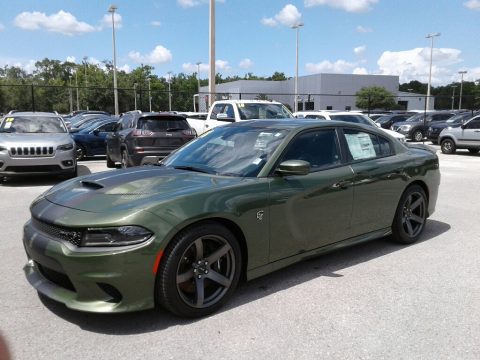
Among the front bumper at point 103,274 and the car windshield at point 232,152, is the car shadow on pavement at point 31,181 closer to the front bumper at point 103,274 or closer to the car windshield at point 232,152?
the car windshield at point 232,152

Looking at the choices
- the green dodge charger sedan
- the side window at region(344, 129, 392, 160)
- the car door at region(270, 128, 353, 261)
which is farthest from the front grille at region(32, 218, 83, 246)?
the side window at region(344, 129, 392, 160)

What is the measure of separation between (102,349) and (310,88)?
78.5m

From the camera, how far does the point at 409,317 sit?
3559mm

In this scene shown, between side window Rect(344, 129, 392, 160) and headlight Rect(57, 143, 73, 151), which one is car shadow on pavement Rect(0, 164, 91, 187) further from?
side window Rect(344, 129, 392, 160)

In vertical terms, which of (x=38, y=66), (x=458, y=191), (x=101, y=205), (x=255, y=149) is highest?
(x=38, y=66)

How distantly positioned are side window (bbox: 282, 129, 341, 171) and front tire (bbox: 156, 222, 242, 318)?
1.10m

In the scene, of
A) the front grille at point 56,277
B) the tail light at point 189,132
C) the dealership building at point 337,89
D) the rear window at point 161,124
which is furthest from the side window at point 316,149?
the dealership building at point 337,89

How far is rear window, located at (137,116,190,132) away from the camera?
434 inches

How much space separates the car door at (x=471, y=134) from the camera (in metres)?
17.1

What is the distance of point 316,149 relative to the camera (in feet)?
15.0

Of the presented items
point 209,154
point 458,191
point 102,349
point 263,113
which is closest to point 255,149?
point 209,154

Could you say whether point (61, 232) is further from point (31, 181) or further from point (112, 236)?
point (31, 181)

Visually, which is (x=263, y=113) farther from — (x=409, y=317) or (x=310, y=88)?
(x=310, y=88)

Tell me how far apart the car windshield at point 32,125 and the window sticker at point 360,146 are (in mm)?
8349
